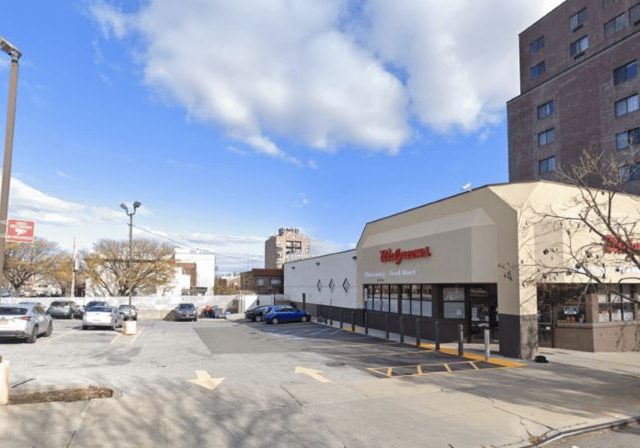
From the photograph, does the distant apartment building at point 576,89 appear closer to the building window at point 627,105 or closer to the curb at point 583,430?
the building window at point 627,105

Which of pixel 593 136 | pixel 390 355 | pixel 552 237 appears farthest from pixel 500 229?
pixel 593 136

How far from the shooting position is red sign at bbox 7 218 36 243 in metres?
8.77

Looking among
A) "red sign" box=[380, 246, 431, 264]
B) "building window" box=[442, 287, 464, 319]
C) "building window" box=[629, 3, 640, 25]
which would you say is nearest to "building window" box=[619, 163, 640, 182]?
"building window" box=[442, 287, 464, 319]

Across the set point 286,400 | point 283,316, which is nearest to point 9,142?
point 286,400

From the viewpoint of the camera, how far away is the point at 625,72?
38.1 meters

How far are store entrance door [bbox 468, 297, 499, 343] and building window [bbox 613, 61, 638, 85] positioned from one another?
2836 centimetres

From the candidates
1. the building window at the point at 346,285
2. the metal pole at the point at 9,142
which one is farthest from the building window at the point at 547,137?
the metal pole at the point at 9,142

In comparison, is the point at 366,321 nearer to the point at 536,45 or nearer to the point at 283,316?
the point at 283,316

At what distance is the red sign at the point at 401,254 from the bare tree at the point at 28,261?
55708mm

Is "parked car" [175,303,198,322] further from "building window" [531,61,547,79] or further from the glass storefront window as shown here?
"building window" [531,61,547,79]

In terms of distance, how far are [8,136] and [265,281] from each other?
212 feet

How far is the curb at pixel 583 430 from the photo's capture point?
24.6ft

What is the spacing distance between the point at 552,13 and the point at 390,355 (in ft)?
A: 147

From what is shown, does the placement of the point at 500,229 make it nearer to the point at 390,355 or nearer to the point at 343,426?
the point at 390,355
